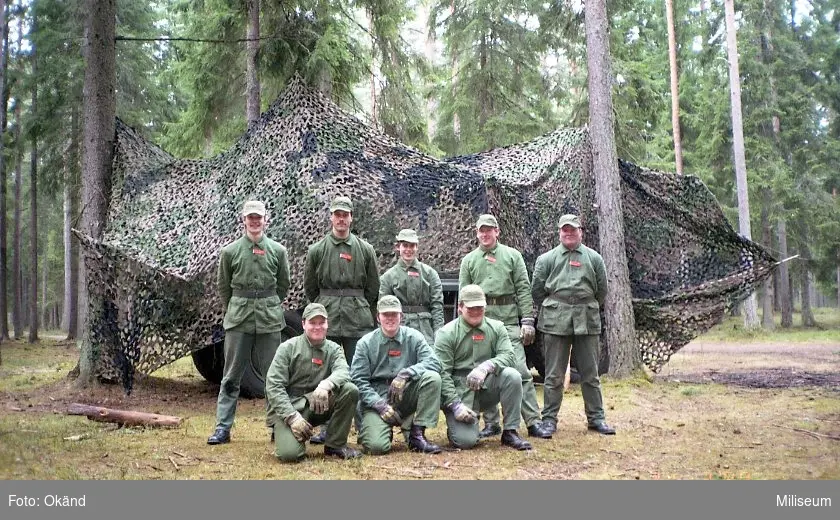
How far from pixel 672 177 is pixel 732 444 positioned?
4664mm

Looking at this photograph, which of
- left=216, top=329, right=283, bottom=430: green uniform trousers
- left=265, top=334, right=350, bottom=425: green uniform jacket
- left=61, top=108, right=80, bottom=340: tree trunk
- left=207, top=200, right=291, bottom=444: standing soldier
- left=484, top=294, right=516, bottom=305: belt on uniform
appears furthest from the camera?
left=61, top=108, right=80, bottom=340: tree trunk

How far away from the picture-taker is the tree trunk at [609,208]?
864cm

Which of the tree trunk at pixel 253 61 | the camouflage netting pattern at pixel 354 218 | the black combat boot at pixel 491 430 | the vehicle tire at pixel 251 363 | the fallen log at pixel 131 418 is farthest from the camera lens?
the tree trunk at pixel 253 61

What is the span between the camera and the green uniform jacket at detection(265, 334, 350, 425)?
5016 mm

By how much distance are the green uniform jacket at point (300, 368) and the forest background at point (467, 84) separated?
536 centimetres

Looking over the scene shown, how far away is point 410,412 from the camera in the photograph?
17.4 feet

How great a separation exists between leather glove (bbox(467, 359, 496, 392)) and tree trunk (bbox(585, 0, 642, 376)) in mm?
3728

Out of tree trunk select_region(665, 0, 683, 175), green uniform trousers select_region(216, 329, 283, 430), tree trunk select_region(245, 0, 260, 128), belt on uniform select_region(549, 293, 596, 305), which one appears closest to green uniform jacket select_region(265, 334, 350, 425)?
green uniform trousers select_region(216, 329, 283, 430)

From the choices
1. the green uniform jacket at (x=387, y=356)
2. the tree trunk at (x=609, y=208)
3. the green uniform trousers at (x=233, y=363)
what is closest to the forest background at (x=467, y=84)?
the tree trunk at (x=609, y=208)

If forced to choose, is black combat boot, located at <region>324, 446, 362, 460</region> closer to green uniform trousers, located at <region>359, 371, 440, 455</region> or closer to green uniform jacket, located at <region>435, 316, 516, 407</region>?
green uniform trousers, located at <region>359, 371, 440, 455</region>

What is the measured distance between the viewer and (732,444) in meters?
5.30

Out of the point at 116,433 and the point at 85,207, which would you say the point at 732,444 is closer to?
the point at 116,433

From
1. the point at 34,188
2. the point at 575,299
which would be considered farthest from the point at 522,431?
the point at 34,188

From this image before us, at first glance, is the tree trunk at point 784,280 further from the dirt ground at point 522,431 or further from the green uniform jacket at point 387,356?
the green uniform jacket at point 387,356
